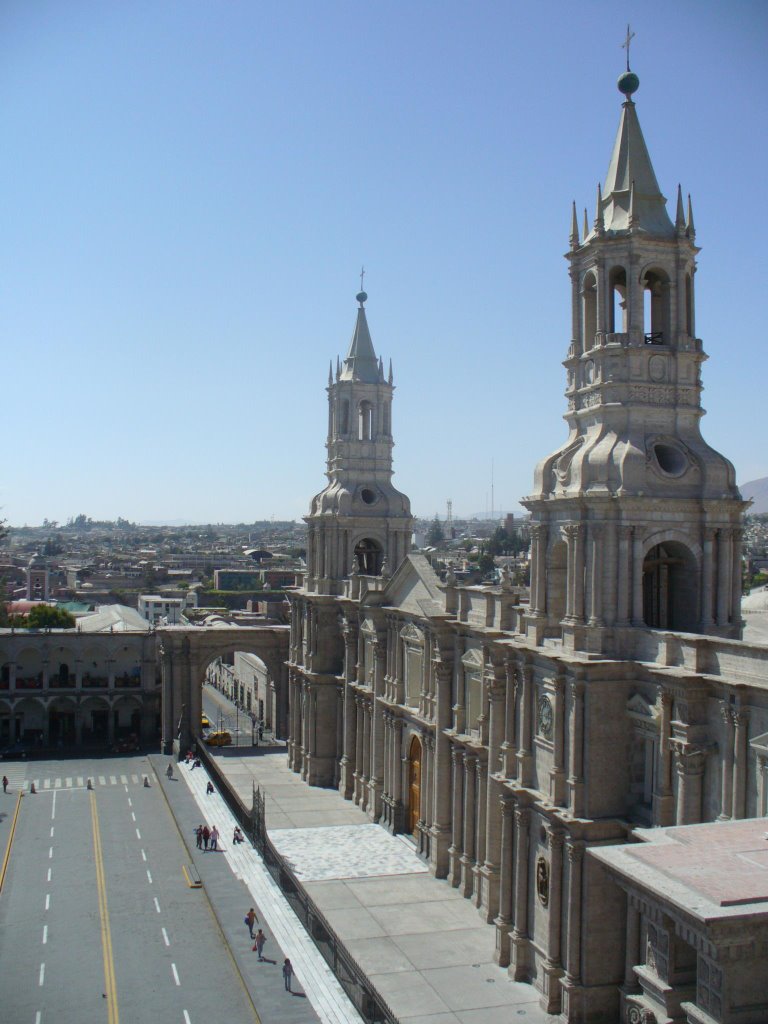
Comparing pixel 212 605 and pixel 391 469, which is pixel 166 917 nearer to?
pixel 391 469

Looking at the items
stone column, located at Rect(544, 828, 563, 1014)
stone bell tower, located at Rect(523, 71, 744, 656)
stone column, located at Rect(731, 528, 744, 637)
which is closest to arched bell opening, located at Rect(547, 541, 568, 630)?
stone bell tower, located at Rect(523, 71, 744, 656)

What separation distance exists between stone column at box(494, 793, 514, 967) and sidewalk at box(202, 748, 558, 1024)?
54cm

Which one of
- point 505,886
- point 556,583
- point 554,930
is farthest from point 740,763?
point 505,886

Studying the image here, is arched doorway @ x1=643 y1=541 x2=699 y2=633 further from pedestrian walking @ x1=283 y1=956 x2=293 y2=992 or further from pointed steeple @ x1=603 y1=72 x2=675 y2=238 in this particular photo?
pedestrian walking @ x1=283 y1=956 x2=293 y2=992

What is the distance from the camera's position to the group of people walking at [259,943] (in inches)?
1121

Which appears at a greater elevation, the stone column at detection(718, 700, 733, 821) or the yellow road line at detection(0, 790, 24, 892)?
the stone column at detection(718, 700, 733, 821)

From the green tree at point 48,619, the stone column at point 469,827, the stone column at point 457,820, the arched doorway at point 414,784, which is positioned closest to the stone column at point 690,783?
the stone column at point 469,827

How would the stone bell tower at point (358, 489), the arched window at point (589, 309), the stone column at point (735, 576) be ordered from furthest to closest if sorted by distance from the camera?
1. the stone bell tower at point (358, 489)
2. the arched window at point (589, 309)
3. the stone column at point (735, 576)

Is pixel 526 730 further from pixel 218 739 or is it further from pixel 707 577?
pixel 218 739

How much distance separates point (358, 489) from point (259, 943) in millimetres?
25364

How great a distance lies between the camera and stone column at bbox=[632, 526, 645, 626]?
1043 inches

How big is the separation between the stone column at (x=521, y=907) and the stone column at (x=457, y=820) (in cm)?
741

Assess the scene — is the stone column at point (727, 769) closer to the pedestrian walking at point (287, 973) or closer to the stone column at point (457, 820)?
the pedestrian walking at point (287, 973)

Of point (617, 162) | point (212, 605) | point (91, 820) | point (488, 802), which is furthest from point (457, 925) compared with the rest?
point (212, 605)
